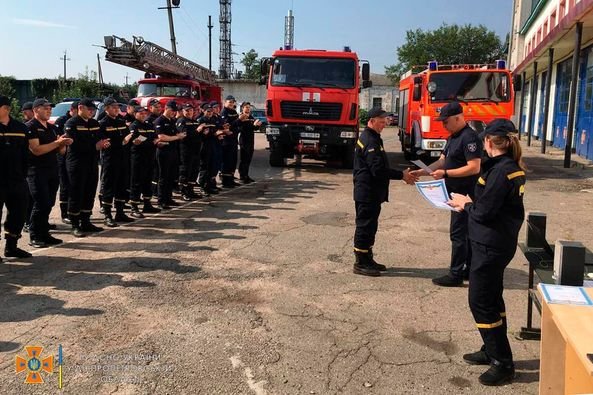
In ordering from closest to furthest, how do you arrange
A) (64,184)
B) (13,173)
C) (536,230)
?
(536,230), (13,173), (64,184)

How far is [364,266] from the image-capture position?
5602 mm

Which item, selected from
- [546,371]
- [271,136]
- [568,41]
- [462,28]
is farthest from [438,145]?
[462,28]

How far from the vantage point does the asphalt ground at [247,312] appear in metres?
3.44

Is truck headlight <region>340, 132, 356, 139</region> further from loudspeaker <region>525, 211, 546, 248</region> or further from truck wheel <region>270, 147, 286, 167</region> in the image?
loudspeaker <region>525, 211, 546, 248</region>

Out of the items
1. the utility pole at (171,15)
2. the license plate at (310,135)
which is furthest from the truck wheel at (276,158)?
the utility pole at (171,15)

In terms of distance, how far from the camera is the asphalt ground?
11.3 ft

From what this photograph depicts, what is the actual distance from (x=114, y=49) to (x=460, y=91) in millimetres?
10056

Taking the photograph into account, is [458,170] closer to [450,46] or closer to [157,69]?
[157,69]

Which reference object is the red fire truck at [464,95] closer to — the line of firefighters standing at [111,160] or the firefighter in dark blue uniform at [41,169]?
the line of firefighters standing at [111,160]

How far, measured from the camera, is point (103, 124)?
754 centimetres

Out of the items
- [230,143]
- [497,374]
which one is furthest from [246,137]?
[497,374]

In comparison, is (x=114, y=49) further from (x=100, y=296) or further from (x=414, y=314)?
(x=414, y=314)

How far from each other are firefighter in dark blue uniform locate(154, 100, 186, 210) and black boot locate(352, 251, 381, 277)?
4.43m

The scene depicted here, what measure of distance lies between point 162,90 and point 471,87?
1020 cm
